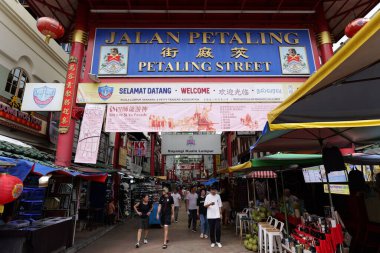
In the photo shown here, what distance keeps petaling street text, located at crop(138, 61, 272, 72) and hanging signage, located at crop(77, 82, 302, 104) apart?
715mm

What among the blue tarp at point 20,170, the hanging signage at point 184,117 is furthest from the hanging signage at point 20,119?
the blue tarp at point 20,170

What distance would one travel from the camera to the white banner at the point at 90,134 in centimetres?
941

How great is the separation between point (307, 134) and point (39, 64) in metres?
13.0

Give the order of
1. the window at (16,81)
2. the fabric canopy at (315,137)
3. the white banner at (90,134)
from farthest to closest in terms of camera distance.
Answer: the window at (16,81)
the white banner at (90,134)
the fabric canopy at (315,137)

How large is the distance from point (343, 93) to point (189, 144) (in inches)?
668

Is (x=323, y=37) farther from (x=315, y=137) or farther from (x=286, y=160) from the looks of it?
(x=315, y=137)

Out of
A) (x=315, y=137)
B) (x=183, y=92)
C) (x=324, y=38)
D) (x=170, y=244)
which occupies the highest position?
(x=324, y=38)

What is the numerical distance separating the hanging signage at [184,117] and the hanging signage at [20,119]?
3809 mm

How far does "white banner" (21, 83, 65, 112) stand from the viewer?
9688mm

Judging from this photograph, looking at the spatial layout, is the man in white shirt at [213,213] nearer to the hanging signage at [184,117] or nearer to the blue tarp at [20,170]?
the hanging signage at [184,117]

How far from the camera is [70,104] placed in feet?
32.6

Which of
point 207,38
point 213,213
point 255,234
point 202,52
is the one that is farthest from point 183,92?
point 255,234

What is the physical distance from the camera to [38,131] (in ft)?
38.8

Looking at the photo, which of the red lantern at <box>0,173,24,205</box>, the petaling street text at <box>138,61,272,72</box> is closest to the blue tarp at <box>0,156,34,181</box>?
the red lantern at <box>0,173,24,205</box>
